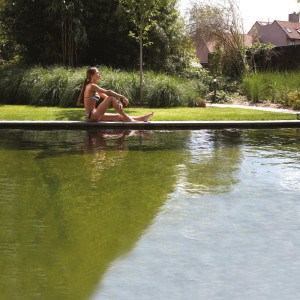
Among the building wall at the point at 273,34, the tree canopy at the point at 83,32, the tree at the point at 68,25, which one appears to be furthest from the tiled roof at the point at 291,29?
the tree at the point at 68,25

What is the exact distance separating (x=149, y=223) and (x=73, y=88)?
1263cm

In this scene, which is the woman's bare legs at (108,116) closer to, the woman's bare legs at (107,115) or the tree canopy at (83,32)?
the woman's bare legs at (107,115)

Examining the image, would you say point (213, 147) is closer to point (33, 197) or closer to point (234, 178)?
point (234, 178)

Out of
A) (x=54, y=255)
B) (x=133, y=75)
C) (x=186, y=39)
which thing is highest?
(x=186, y=39)

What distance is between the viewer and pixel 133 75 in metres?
18.4

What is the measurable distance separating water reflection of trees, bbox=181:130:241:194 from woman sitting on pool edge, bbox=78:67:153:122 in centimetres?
171

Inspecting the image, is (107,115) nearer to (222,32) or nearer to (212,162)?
(212,162)

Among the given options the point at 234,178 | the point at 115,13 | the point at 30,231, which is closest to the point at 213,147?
the point at 234,178

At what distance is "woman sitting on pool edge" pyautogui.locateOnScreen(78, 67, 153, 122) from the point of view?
11672mm

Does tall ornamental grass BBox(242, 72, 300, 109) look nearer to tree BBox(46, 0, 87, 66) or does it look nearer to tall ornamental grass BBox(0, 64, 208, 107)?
tall ornamental grass BBox(0, 64, 208, 107)

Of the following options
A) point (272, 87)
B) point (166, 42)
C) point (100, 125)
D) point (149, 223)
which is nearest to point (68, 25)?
point (166, 42)

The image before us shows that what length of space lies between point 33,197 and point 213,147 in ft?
14.6

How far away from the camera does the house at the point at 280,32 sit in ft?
192

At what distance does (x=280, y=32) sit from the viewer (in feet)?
193
